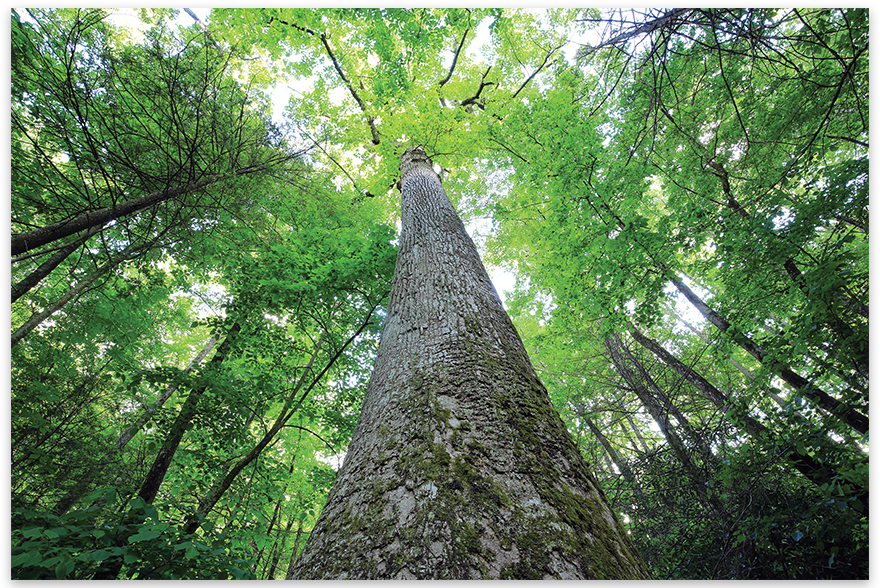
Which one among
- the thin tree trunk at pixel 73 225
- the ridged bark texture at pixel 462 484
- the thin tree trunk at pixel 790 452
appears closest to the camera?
the ridged bark texture at pixel 462 484

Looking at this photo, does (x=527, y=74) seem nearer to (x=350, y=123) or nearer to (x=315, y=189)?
(x=350, y=123)

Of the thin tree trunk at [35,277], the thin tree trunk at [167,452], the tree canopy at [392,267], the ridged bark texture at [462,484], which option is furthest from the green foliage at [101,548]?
the thin tree trunk at [35,277]

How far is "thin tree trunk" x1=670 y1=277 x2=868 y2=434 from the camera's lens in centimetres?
206

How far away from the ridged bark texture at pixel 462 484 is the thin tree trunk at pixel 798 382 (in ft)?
6.70

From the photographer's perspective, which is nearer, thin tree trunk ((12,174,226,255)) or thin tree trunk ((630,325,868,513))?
thin tree trunk ((630,325,868,513))

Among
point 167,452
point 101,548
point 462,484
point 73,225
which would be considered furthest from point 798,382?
point 167,452

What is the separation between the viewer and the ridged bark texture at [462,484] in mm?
677

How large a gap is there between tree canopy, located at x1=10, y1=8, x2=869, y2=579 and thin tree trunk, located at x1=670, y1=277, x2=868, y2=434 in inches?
1.4

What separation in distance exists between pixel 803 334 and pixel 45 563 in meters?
3.99

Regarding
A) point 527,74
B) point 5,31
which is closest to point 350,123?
point 527,74

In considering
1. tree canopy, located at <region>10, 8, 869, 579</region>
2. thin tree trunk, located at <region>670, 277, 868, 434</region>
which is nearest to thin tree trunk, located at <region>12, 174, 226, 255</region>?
tree canopy, located at <region>10, 8, 869, 579</region>

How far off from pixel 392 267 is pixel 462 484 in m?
3.39

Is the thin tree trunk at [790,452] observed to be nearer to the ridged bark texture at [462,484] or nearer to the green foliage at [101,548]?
the ridged bark texture at [462,484]

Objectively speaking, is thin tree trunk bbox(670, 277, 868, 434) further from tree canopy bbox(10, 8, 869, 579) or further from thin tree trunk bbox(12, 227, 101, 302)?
thin tree trunk bbox(12, 227, 101, 302)
